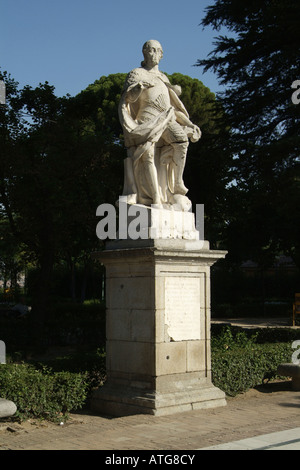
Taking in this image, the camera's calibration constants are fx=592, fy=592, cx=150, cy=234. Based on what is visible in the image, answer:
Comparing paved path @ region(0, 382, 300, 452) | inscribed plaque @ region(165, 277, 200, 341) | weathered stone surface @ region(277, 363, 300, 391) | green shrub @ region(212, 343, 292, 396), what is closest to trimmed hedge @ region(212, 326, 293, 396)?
green shrub @ region(212, 343, 292, 396)

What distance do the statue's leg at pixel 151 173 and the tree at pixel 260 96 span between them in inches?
374

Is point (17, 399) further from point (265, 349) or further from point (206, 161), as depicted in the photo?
point (206, 161)

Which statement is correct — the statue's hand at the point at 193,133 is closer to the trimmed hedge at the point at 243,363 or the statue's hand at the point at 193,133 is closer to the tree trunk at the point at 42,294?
the trimmed hedge at the point at 243,363

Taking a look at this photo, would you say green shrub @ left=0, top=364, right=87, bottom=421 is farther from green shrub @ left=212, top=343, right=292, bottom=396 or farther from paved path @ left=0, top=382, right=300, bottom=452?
green shrub @ left=212, top=343, right=292, bottom=396

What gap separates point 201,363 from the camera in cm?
858

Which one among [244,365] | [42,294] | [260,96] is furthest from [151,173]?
[260,96]

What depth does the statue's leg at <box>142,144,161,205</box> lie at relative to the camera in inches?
338

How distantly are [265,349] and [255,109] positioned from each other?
1063 centimetres

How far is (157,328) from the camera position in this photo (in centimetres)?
799

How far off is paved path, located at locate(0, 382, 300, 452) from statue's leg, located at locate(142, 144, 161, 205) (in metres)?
3.08

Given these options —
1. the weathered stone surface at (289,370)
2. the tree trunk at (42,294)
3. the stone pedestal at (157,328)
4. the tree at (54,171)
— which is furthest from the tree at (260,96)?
the stone pedestal at (157,328)

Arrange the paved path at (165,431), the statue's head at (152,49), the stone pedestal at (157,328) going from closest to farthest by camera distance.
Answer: the paved path at (165,431) < the stone pedestal at (157,328) < the statue's head at (152,49)

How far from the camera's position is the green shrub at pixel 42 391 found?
7.82 meters

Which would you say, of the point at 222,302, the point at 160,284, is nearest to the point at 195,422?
the point at 160,284
